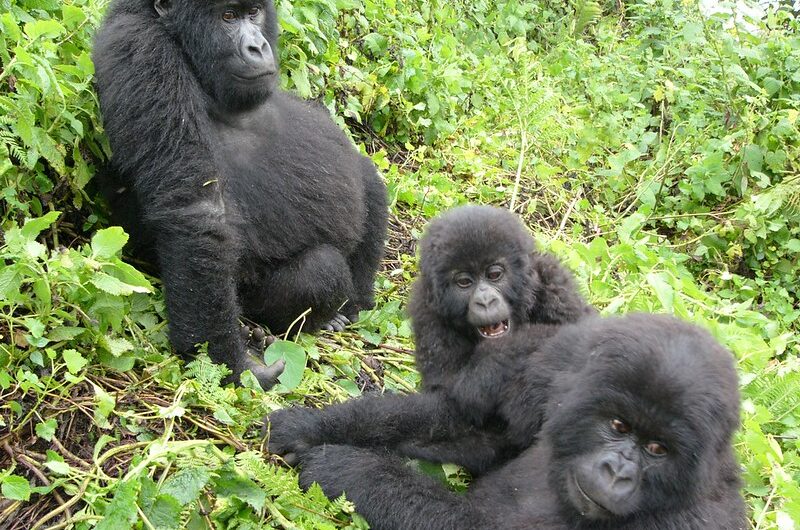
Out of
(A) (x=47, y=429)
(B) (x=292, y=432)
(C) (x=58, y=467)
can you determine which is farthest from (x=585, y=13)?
(C) (x=58, y=467)

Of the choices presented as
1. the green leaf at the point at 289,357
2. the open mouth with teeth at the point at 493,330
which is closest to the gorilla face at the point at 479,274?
the open mouth with teeth at the point at 493,330

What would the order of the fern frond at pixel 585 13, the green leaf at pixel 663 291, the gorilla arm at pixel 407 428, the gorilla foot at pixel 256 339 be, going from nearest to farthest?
the gorilla arm at pixel 407 428, the green leaf at pixel 663 291, the gorilla foot at pixel 256 339, the fern frond at pixel 585 13

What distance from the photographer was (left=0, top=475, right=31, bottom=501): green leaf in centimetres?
298

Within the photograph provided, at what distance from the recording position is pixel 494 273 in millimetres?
4113

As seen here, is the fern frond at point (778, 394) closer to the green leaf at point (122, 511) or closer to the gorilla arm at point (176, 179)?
the gorilla arm at point (176, 179)

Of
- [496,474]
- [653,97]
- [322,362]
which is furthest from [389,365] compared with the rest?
[653,97]

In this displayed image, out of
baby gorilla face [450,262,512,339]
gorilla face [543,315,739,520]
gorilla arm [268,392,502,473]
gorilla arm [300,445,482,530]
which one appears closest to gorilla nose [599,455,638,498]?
gorilla face [543,315,739,520]

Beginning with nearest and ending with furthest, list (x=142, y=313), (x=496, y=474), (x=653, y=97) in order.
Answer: (x=496, y=474) → (x=142, y=313) → (x=653, y=97)

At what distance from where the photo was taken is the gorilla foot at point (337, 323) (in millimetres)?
5145

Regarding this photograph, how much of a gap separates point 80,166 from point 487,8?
6541mm

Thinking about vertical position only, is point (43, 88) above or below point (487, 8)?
above

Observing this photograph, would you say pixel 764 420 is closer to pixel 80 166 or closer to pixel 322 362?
pixel 322 362

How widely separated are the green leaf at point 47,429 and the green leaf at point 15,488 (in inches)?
13.1

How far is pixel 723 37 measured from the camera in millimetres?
7762
